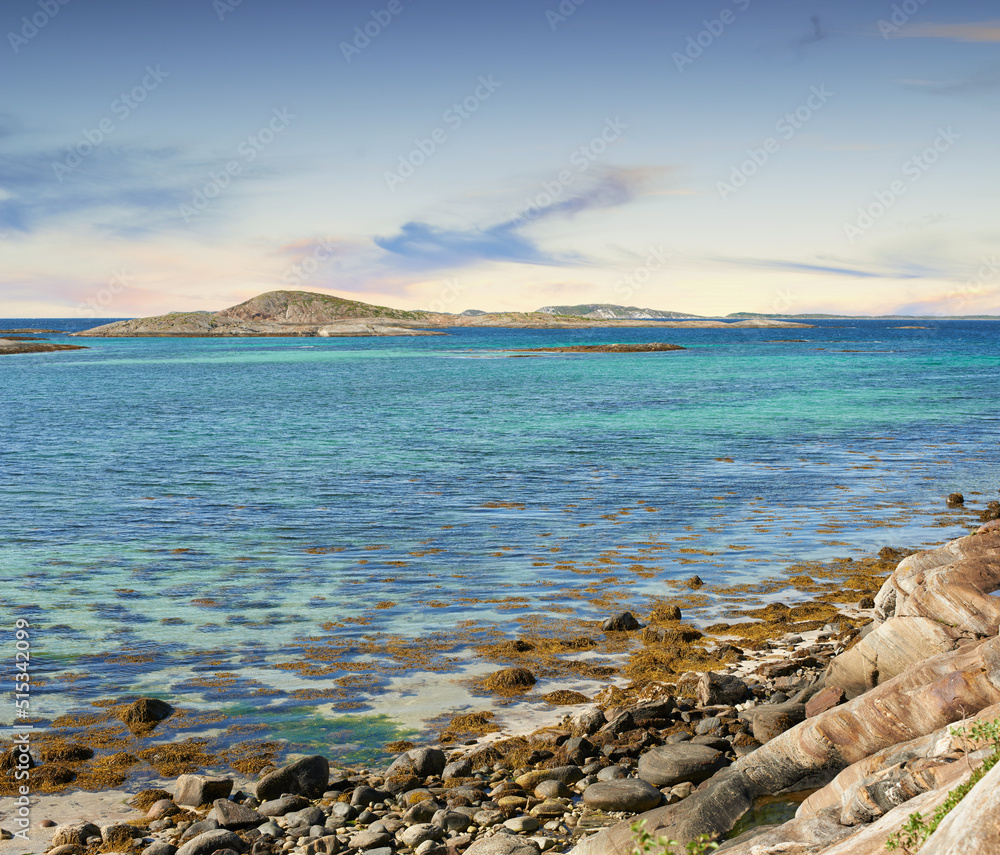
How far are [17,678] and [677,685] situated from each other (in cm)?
1018

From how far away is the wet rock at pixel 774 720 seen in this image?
32.6ft

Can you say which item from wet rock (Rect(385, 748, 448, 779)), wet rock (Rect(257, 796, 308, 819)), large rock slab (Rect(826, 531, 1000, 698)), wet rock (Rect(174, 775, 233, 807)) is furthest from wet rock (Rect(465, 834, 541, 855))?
large rock slab (Rect(826, 531, 1000, 698))

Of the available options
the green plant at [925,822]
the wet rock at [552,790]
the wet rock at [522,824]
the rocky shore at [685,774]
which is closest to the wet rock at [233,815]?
the rocky shore at [685,774]

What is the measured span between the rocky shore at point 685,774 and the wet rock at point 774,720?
24mm

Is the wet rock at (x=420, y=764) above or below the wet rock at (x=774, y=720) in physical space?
below

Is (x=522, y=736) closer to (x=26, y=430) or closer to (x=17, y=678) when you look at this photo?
(x=17, y=678)

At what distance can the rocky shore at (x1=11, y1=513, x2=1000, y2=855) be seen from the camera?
714 cm

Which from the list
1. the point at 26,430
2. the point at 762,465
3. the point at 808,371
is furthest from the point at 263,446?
the point at 808,371

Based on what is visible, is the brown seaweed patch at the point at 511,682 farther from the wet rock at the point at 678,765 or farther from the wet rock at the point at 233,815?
the wet rock at the point at 233,815

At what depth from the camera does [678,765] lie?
9367 millimetres

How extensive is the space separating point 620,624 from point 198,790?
7.63 meters

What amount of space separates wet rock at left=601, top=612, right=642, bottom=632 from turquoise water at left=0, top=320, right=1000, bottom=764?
88 cm

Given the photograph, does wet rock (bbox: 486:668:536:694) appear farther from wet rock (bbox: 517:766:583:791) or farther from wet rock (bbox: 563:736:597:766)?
wet rock (bbox: 517:766:583:791)

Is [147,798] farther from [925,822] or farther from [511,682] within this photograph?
[925,822]
